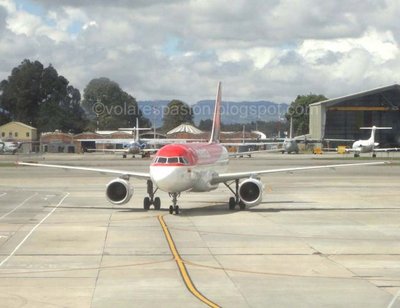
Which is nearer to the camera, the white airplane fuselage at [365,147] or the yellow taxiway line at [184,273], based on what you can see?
the yellow taxiway line at [184,273]

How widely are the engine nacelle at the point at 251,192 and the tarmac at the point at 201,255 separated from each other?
0.65m

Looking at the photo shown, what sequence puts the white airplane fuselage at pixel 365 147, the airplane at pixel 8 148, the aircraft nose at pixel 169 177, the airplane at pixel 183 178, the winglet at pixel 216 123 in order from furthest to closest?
the airplane at pixel 8 148
the white airplane fuselage at pixel 365 147
the winglet at pixel 216 123
the airplane at pixel 183 178
the aircraft nose at pixel 169 177

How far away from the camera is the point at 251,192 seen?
104ft

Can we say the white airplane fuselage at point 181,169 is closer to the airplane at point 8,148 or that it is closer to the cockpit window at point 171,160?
the cockpit window at point 171,160

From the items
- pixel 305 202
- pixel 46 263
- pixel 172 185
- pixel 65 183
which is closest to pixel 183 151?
pixel 172 185

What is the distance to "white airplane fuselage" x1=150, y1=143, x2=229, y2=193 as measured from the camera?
28.9 m

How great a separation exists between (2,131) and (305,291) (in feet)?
580

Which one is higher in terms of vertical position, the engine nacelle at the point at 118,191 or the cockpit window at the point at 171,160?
the cockpit window at the point at 171,160

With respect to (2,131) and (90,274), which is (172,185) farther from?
(2,131)

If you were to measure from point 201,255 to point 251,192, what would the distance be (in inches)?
515

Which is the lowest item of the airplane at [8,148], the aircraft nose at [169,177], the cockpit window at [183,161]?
the airplane at [8,148]

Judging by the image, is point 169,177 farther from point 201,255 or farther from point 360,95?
point 360,95

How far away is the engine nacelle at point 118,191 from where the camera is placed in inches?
1249

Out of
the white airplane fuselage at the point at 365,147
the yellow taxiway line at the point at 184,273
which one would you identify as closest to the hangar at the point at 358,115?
the white airplane fuselage at the point at 365,147
